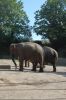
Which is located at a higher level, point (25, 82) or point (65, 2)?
point (65, 2)

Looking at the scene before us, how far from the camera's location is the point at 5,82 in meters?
14.3

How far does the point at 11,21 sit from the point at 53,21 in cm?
538

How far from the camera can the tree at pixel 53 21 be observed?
50.2 meters

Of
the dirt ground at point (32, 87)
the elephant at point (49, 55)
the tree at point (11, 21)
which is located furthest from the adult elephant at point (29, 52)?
the tree at point (11, 21)

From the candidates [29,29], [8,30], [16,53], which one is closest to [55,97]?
[16,53]

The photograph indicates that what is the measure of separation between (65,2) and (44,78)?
1468 inches

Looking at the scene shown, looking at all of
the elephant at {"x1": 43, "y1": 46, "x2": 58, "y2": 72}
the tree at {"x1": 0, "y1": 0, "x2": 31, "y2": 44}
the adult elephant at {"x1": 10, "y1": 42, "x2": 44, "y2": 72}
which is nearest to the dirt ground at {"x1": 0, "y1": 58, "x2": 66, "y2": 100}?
the adult elephant at {"x1": 10, "y1": 42, "x2": 44, "y2": 72}

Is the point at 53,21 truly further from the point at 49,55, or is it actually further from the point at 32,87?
the point at 32,87

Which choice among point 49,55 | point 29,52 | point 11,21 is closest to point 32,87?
point 29,52

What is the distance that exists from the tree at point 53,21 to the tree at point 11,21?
202 cm

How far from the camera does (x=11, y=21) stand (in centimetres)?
5038

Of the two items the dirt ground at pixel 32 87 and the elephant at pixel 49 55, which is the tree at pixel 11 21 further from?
the dirt ground at pixel 32 87

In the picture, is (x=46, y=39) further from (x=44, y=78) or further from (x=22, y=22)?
(x=44, y=78)

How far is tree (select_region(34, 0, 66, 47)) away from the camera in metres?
50.2
